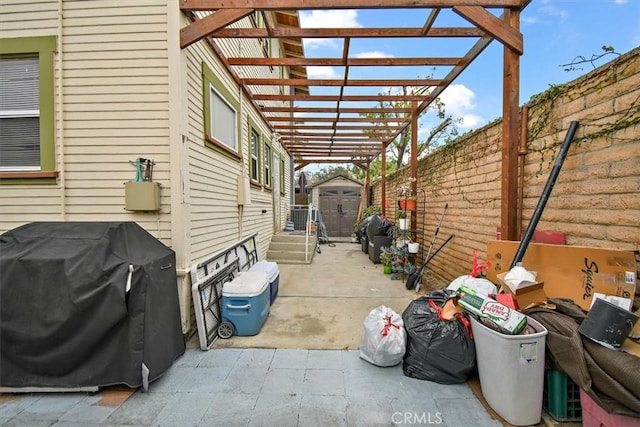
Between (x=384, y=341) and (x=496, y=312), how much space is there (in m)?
0.93

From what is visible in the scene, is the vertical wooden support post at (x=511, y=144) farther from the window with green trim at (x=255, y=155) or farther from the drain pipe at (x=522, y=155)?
the window with green trim at (x=255, y=155)

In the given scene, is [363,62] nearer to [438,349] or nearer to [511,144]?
[511,144]

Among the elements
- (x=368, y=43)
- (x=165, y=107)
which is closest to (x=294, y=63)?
(x=368, y=43)

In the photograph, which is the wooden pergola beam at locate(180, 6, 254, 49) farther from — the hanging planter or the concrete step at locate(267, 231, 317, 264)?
the concrete step at locate(267, 231, 317, 264)

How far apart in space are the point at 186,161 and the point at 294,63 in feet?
6.63

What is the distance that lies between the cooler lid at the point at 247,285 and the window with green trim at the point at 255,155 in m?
2.98

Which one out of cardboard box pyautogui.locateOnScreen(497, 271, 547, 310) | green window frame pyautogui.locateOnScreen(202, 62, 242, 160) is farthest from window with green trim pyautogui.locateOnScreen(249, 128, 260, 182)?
cardboard box pyautogui.locateOnScreen(497, 271, 547, 310)

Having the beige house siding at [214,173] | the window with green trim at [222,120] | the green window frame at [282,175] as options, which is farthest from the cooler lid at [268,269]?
the green window frame at [282,175]

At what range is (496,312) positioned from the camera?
198 cm

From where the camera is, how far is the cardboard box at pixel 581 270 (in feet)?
6.02

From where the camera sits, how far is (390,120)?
20.6 feet

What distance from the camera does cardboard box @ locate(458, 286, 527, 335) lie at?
1875 mm

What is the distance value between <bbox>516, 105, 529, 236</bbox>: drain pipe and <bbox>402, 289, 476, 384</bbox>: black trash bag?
4.39 ft

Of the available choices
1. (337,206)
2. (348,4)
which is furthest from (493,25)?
(337,206)
